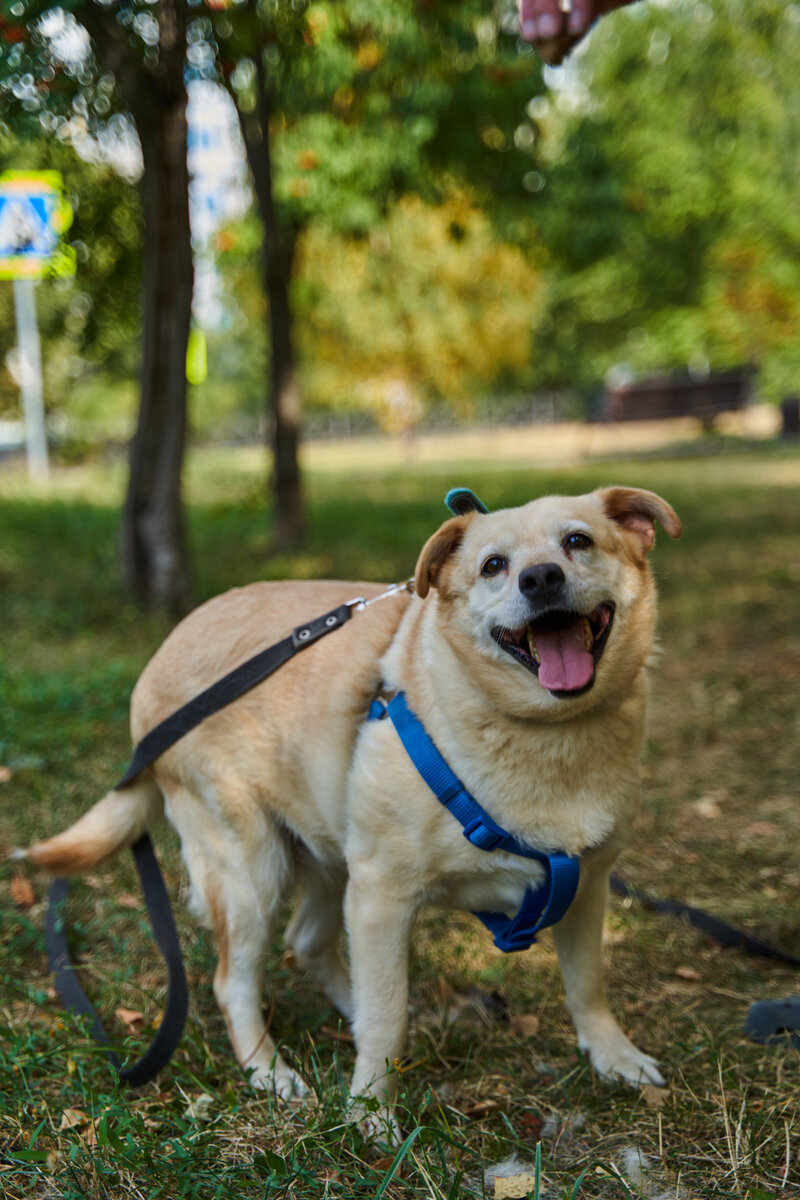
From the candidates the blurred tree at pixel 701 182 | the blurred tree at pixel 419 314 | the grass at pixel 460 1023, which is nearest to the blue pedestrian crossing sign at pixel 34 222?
→ the grass at pixel 460 1023

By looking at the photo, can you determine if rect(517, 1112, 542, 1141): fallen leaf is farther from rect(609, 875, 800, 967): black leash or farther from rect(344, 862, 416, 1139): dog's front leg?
rect(609, 875, 800, 967): black leash

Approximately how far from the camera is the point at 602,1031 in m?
2.68

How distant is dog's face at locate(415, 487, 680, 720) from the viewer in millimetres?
2266

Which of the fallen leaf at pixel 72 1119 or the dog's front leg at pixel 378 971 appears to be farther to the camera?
the dog's front leg at pixel 378 971

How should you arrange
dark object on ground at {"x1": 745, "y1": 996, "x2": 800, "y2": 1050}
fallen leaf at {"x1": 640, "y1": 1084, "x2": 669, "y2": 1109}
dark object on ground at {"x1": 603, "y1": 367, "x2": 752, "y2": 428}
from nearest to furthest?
fallen leaf at {"x1": 640, "y1": 1084, "x2": 669, "y2": 1109}
dark object on ground at {"x1": 745, "y1": 996, "x2": 800, "y2": 1050}
dark object on ground at {"x1": 603, "y1": 367, "x2": 752, "y2": 428}

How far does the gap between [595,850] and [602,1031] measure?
614 millimetres

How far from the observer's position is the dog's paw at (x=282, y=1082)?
8.48 feet

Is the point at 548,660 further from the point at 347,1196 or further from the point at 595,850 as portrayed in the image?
the point at 347,1196

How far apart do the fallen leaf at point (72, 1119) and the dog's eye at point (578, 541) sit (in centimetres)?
170

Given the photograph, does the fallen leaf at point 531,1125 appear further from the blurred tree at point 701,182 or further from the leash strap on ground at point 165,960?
the blurred tree at point 701,182

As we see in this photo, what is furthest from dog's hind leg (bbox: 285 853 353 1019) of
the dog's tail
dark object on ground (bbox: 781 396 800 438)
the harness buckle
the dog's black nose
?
dark object on ground (bbox: 781 396 800 438)

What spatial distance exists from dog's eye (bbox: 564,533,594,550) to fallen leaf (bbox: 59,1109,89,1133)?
170cm

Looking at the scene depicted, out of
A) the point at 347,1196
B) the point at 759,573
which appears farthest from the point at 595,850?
the point at 759,573

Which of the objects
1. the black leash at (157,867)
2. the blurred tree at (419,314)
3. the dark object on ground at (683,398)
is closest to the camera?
the black leash at (157,867)
